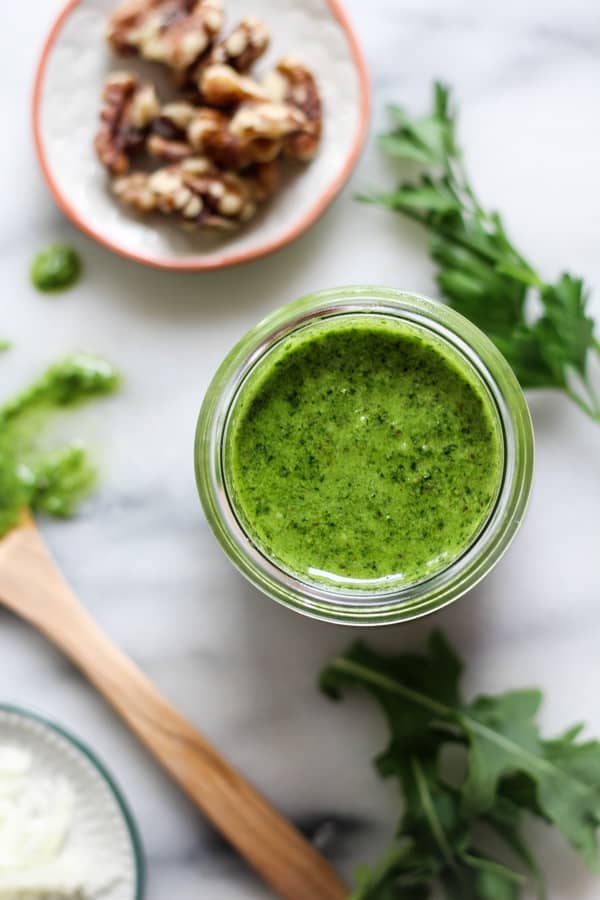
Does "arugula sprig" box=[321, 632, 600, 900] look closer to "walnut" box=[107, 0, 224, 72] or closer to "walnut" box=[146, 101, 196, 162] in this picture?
"walnut" box=[146, 101, 196, 162]

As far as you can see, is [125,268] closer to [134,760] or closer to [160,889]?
[134,760]

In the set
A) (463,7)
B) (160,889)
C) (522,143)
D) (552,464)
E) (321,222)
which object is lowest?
(160,889)

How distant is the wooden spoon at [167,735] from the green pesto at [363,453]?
33 centimetres

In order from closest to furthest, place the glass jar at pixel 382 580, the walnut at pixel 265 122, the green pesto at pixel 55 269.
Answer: the glass jar at pixel 382 580 < the walnut at pixel 265 122 < the green pesto at pixel 55 269

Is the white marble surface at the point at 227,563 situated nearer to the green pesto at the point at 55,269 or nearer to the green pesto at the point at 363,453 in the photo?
the green pesto at the point at 55,269

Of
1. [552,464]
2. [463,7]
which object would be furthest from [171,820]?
[463,7]

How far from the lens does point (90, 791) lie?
4.21 ft

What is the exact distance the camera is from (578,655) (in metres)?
1.30

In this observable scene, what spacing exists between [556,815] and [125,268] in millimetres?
897

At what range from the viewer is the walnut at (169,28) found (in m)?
1.23

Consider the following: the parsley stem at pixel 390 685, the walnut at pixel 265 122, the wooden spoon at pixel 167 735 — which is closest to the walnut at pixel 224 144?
the walnut at pixel 265 122

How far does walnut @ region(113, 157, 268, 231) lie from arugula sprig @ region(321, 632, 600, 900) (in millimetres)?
581

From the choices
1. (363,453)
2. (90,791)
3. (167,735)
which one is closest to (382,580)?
(363,453)

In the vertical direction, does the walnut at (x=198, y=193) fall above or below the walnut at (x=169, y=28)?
below
